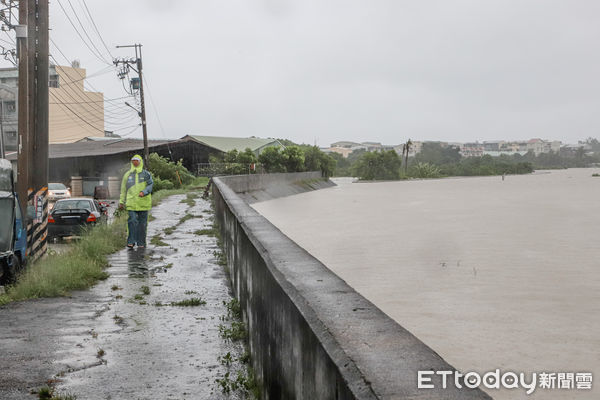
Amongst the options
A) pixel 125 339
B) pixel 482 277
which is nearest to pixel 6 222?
pixel 125 339

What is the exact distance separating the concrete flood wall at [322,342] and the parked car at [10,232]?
654cm

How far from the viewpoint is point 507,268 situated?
78.9ft

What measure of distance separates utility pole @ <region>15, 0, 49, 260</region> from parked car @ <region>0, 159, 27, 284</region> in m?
0.43

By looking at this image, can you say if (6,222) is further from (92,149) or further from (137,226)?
(92,149)

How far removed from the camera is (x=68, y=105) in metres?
95.2

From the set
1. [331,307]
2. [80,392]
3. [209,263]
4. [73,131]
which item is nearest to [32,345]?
[80,392]

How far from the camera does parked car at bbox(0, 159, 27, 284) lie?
11.2 meters

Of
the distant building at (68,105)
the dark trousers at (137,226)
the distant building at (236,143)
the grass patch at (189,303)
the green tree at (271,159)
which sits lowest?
the grass patch at (189,303)

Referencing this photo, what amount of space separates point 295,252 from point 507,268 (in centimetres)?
1936

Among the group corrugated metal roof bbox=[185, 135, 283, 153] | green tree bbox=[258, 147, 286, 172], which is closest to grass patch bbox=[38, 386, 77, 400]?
green tree bbox=[258, 147, 286, 172]

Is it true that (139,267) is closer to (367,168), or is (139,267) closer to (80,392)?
(80,392)

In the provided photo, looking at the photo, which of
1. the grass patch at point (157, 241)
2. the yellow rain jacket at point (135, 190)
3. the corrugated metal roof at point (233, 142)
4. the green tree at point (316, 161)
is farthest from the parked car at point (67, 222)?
the green tree at point (316, 161)

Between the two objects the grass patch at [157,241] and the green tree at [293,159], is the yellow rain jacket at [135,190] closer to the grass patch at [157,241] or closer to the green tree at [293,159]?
the grass patch at [157,241]

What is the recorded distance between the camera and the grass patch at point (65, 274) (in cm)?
965
